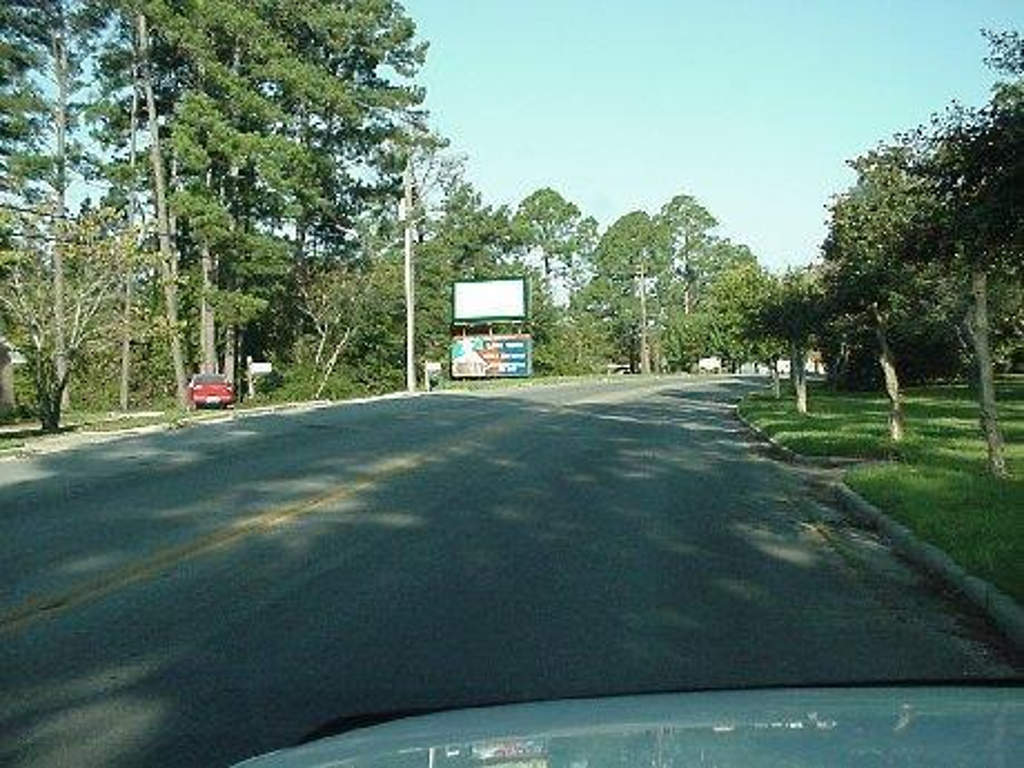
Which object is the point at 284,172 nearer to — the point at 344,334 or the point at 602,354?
the point at 344,334

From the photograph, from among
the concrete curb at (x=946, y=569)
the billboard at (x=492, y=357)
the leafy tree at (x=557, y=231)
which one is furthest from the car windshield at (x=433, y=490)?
the leafy tree at (x=557, y=231)

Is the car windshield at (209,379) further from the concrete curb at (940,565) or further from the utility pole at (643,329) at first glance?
the utility pole at (643,329)

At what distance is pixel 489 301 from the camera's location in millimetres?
81688

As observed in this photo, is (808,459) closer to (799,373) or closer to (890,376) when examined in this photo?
(890,376)

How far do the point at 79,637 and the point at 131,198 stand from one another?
2318 inches

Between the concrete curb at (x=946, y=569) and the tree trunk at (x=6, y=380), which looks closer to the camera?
the concrete curb at (x=946, y=569)

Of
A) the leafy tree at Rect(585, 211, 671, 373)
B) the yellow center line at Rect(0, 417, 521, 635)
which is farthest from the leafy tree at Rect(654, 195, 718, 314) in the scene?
the yellow center line at Rect(0, 417, 521, 635)

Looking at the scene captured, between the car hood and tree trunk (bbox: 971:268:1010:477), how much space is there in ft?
41.2

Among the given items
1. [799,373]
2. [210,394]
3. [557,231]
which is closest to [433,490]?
[799,373]

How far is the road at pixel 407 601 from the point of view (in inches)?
253

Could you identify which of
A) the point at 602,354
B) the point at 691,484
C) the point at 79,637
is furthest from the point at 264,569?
the point at 602,354

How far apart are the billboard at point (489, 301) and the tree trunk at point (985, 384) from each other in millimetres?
64557

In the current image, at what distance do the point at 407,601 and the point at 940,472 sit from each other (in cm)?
946

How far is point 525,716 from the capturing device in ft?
13.1
